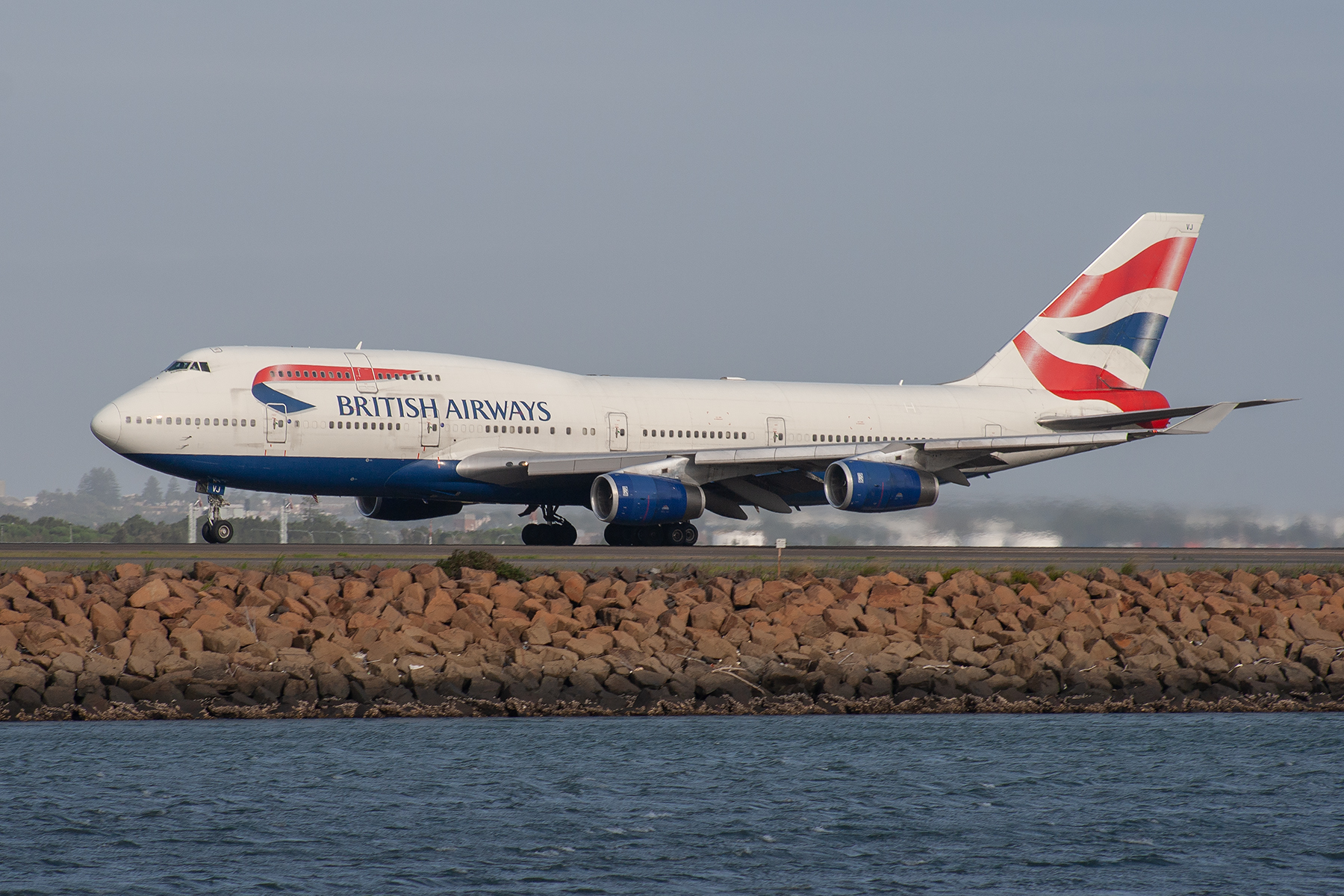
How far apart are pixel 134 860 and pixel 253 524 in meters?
43.1

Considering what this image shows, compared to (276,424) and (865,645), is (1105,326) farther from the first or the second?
(865,645)

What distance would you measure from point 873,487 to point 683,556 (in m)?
5.01

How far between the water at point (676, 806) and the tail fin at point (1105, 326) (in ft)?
72.2

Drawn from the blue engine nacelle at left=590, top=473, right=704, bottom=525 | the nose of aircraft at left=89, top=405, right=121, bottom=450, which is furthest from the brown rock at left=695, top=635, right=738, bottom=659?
the nose of aircraft at left=89, top=405, right=121, bottom=450

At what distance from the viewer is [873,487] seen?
105 feet

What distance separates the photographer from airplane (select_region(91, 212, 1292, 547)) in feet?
99.2

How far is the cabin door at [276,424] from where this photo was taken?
30.2m

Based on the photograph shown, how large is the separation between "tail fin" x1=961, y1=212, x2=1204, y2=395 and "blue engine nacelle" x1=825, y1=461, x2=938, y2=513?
8.08m

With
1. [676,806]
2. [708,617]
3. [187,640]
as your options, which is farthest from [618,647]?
[187,640]

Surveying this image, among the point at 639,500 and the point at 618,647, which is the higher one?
the point at 639,500

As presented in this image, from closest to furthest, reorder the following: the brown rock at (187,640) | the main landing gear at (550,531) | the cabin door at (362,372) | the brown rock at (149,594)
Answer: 1. the brown rock at (187,640)
2. the brown rock at (149,594)
3. the cabin door at (362,372)
4. the main landing gear at (550,531)

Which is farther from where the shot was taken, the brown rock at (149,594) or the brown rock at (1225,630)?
the brown rock at (1225,630)

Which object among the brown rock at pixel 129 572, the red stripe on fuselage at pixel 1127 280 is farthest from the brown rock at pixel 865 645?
the red stripe on fuselage at pixel 1127 280

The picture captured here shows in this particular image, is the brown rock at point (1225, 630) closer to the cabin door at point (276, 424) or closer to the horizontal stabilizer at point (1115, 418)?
the horizontal stabilizer at point (1115, 418)
